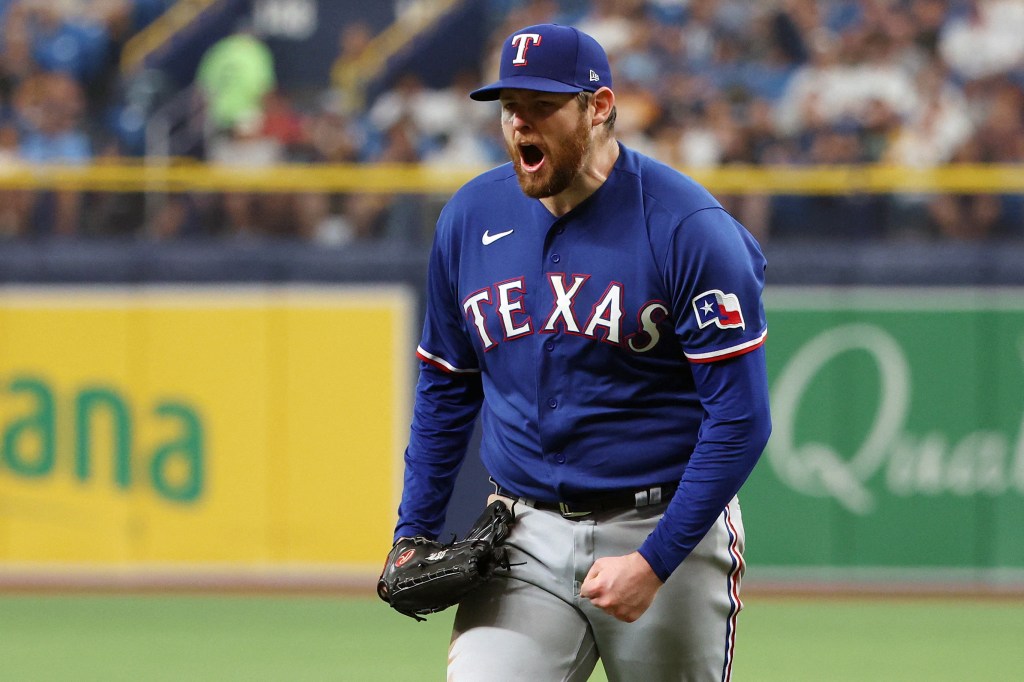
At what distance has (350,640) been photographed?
7703 millimetres

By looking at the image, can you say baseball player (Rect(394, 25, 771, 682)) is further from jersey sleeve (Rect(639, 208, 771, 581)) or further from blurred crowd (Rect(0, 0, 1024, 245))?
blurred crowd (Rect(0, 0, 1024, 245))

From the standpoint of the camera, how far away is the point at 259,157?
11.1 m

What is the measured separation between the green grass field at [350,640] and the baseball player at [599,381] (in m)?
3.46

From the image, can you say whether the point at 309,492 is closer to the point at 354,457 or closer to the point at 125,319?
the point at 354,457

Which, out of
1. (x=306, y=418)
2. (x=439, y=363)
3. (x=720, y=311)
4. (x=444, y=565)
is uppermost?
(x=720, y=311)

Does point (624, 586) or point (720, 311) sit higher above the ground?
point (720, 311)

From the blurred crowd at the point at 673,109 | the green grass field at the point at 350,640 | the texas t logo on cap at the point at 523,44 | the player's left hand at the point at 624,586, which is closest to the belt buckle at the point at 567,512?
the player's left hand at the point at 624,586

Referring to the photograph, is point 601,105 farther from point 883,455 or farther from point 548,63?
point 883,455

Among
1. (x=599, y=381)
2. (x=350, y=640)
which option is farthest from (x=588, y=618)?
(x=350, y=640)

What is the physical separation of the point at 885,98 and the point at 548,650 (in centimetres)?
837

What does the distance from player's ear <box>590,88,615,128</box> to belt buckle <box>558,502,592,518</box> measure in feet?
2.89

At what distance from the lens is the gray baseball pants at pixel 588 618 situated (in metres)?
3.40

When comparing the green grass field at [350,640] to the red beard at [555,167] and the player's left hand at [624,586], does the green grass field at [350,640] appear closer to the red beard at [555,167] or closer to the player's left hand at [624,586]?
the player's left hand at [624,586]

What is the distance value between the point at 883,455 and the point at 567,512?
20.4 feet
